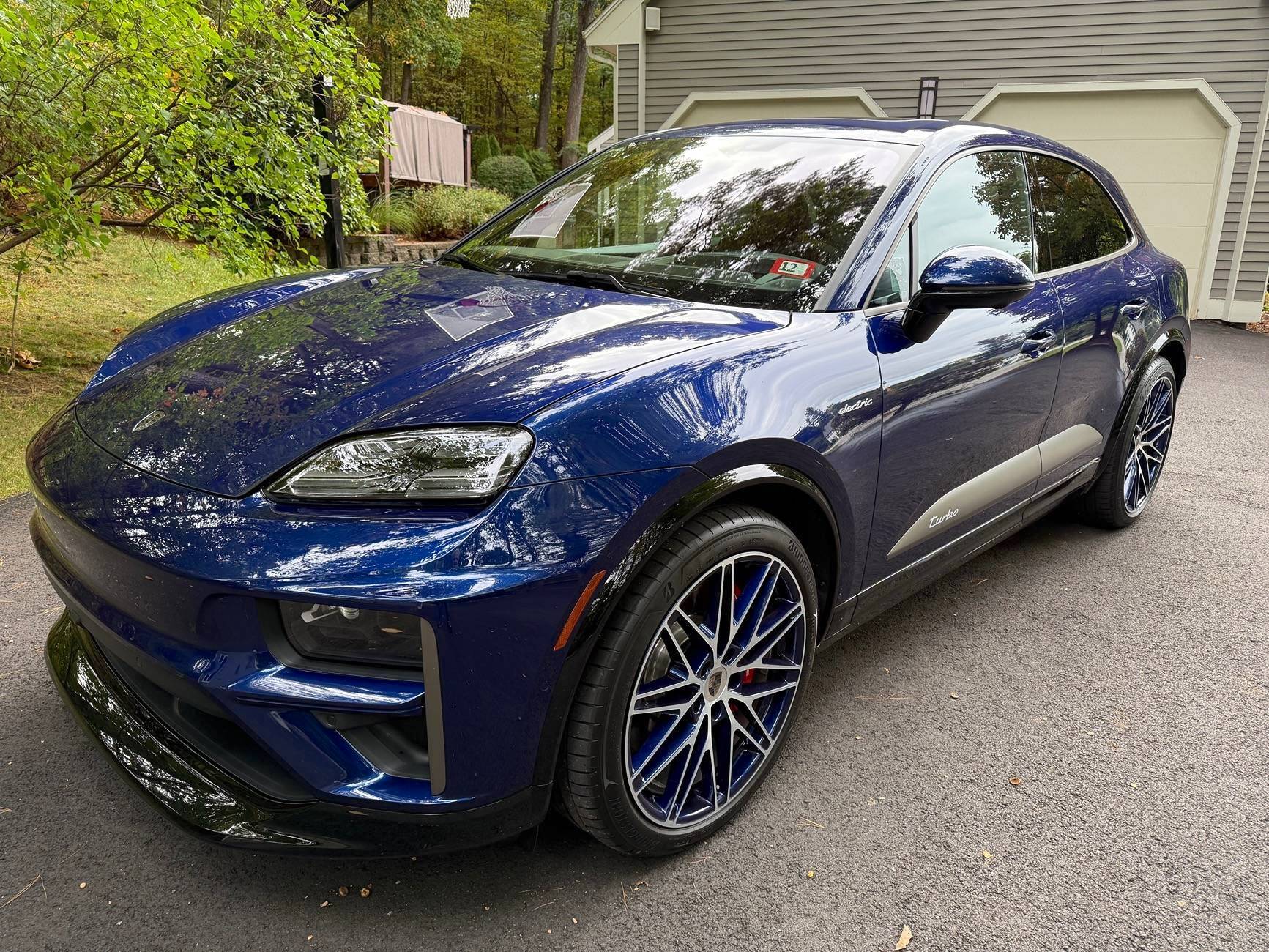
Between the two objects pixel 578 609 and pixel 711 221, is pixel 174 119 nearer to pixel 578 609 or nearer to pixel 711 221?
pixel 711 221

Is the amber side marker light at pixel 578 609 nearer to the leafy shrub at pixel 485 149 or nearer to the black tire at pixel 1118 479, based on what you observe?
the black tire at pixel 1118 479

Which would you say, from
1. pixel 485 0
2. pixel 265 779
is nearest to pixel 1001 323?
pixel 265 779

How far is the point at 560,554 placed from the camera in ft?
5.33

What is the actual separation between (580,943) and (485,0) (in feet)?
116

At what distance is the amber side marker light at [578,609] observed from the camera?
5.40 ft

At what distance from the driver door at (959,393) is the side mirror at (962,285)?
0.07m

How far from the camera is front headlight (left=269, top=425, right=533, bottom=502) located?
1634mm

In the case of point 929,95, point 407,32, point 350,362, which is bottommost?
point 350,362

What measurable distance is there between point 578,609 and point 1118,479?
3.13 m

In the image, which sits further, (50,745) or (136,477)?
(50,745)

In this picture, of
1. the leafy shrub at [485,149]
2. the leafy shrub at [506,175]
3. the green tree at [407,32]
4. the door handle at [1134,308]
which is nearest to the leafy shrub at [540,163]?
the leafy shrub at [485,149]

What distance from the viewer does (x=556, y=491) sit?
1.65 meters

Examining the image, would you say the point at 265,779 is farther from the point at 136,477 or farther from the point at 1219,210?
Result: the point at 1219,210

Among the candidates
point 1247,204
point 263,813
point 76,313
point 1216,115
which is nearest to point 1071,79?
point 1216,115
